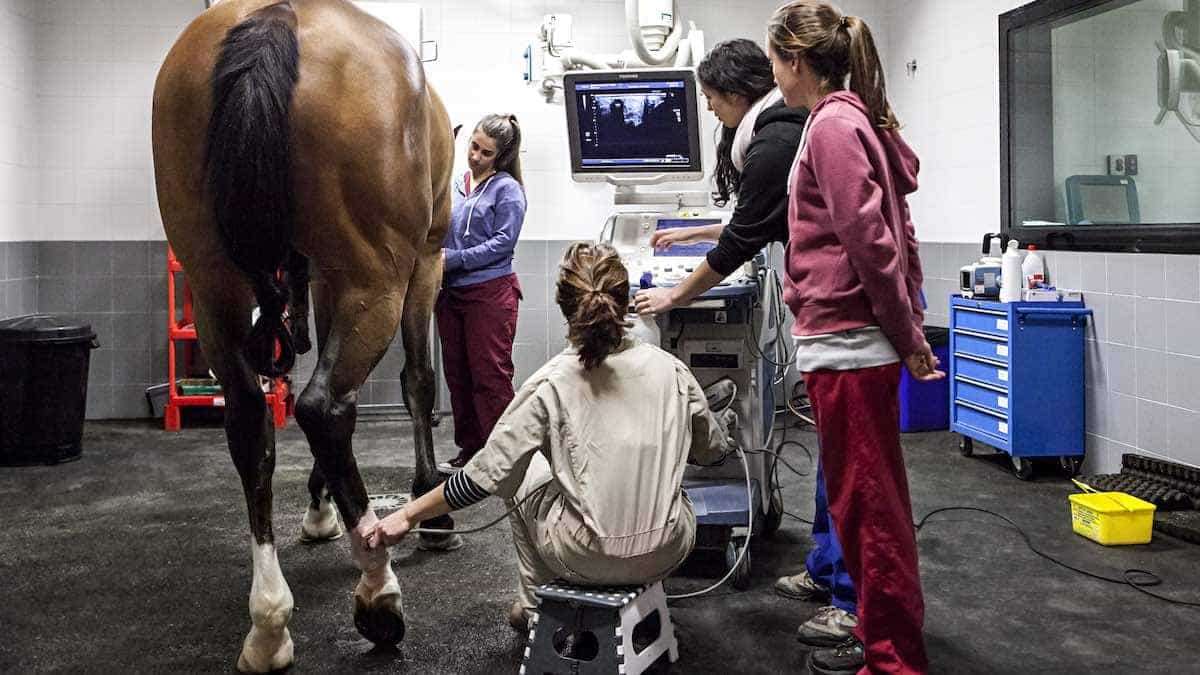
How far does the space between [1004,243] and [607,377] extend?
10.8 ft

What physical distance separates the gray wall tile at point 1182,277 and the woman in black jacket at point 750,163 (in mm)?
1959

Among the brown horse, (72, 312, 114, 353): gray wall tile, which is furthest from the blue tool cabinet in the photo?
(72, 312, 114, 353): gray wall tile

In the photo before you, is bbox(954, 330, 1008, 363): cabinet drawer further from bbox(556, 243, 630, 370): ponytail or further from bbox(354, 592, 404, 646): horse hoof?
bbox(354, 592, 404, 646): horse hoof

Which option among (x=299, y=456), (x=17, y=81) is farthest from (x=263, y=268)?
(x=17, y=81)

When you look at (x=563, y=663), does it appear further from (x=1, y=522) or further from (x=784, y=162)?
(x=1, y=522)

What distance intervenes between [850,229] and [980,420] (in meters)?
2.95

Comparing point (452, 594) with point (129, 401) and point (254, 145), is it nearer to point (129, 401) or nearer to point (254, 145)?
point (254, 145)

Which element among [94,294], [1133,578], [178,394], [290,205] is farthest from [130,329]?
[1133,578]

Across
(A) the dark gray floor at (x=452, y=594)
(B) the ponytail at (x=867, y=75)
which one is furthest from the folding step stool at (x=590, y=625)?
(B) the ponytail at (x=867, y=75)

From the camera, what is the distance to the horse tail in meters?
1.91

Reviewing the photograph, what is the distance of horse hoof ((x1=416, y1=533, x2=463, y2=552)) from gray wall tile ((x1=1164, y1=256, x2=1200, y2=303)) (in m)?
2.77

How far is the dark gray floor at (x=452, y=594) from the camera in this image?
2305mm

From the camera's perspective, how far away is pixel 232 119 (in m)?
1.92

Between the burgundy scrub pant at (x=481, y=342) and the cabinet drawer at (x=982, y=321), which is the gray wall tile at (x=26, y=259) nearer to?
the burgundy scrub pant at (x=481, y=342)
